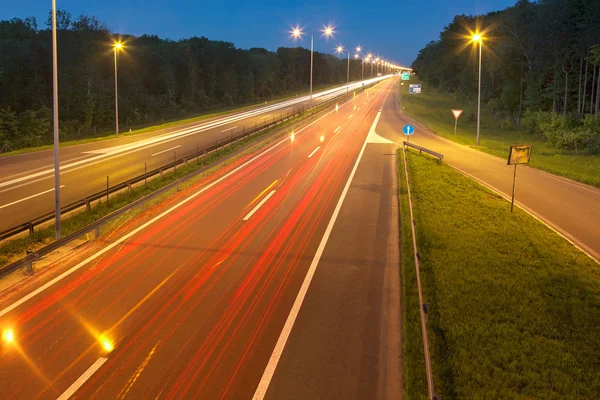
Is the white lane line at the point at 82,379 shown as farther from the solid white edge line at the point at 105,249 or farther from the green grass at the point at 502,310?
the green grass at the point at 502,310

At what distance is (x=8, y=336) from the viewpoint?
27.1 feet

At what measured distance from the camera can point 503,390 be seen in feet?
21.8

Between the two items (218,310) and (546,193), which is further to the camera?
(546,193)

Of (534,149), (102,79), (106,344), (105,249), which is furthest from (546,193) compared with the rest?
(102,79)

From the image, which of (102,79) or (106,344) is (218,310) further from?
(102,79)

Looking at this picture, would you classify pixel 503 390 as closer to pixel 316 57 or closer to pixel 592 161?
pixel 592 161

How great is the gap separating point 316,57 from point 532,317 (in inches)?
6582

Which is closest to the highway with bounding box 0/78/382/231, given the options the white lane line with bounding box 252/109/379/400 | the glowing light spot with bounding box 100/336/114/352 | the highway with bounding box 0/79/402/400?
the highway with bounding box 0/79/402/400

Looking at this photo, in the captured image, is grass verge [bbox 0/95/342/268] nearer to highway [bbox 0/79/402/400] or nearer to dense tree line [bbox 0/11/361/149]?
highway [bbox 0/79/402/400]

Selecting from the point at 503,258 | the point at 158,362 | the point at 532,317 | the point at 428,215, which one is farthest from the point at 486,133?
the point at 158,362

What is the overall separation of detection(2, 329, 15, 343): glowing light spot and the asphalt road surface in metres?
13.7

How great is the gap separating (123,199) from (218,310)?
443 inches

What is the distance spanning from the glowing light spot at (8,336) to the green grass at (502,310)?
6.69m

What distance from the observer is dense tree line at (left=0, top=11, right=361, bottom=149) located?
5778 cm
